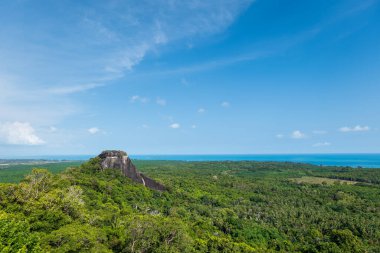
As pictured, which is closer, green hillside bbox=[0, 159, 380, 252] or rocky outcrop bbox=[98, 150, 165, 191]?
green hillside bbox=[0, 159, 380, 252]

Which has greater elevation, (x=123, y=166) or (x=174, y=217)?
(x=123, y=166)

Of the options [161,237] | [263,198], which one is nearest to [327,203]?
[263,198]

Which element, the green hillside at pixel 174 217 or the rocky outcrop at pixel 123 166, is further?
the rocky outcrop at pixel 123 166

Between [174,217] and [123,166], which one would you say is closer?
[174,217]

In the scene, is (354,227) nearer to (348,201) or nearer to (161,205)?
(348,201)

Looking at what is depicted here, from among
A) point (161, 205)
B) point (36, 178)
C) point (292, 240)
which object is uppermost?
point (36, 178)
